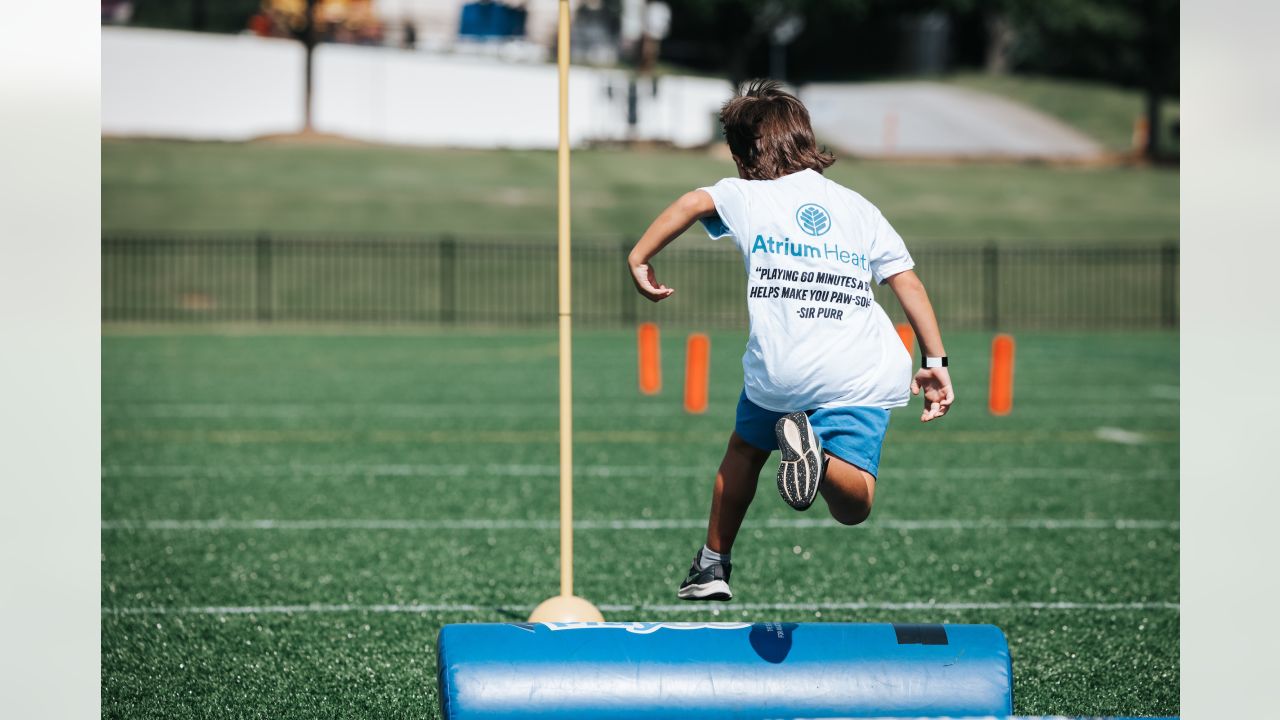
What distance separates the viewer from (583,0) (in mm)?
50406

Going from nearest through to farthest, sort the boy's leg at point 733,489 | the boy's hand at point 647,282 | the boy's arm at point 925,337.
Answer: the boy's hand at point 647,282
the boy's arm at point 925,337
the boy's leg at point 733,489

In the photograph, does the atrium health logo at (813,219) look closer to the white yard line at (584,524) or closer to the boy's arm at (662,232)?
the boy's arm at (662,232)

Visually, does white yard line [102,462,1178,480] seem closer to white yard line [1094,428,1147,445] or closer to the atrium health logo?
white yard line [1094,428,1147,445]

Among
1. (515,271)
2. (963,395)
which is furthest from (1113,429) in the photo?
(515,271)

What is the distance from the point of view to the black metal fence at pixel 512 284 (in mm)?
30203

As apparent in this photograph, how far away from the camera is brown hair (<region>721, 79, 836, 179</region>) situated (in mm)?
4652

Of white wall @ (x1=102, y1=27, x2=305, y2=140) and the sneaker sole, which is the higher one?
white wall @ (x1=102, y1=27, x2=305, y2=140)

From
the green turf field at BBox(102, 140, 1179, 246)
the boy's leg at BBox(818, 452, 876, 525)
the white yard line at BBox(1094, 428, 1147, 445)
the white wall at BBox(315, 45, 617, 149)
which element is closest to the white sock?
the boy's leg at BBox(818, 452, 876, 525)

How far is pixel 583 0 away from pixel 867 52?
18.9 metres

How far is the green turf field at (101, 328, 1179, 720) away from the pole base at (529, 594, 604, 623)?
50 cm

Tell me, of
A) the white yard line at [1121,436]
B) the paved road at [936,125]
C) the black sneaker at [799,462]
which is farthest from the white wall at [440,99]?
the black sneaker at [799,462]

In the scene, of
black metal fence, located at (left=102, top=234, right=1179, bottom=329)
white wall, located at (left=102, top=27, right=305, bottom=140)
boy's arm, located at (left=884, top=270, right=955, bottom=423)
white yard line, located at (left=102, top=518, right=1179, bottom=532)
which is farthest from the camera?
white wall, located at (left=102, top=27, right=305, bottom=140)

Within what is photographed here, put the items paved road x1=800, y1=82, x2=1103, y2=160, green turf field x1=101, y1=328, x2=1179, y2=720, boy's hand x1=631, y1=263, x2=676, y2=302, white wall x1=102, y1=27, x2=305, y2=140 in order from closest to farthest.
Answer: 1. boy's hand x1=631, y1=263, x2=676, y2=302
2. green turf field x1=101, y1=328, x2=1179, y2=720
3. white wall x1=102, y1=27, x2=305, y2=140
4. paved road x1=800, y1=82, x2=1103, y2=160

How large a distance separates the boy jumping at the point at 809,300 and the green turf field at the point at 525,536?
154 cm
